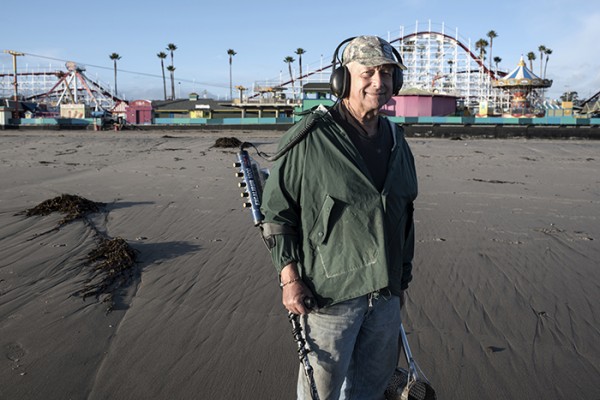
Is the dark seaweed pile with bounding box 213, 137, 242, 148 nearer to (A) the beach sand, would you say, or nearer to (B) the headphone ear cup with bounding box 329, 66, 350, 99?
(A) the beach sand

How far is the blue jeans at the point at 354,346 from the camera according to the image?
1.97m

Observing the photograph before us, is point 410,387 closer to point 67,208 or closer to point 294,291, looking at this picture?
point 294,291

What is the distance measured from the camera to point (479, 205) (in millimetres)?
7730

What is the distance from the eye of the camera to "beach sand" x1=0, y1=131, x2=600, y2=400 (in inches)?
119

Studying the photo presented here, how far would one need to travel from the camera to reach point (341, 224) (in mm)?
1948

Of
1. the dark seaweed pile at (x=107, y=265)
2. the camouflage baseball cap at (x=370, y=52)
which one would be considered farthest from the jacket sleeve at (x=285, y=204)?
the dark seaweed pile at (x=107, y=265)

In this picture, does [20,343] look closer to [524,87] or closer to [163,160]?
[163,160]

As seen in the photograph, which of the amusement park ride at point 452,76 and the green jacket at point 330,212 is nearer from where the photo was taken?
the green jacket at point 330,212

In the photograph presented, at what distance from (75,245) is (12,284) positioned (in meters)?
1.17

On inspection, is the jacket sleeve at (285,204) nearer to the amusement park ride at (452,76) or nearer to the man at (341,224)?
the man at (341,224)

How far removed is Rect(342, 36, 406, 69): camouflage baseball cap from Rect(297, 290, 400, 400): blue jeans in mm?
Answer: 906

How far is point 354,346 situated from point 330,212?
1.95ft

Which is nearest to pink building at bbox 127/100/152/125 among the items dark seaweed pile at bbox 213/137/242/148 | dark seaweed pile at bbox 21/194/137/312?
dark seaweed pile at bbox 213/137/242/148

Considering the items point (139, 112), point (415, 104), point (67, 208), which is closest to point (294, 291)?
point (67, 208)
